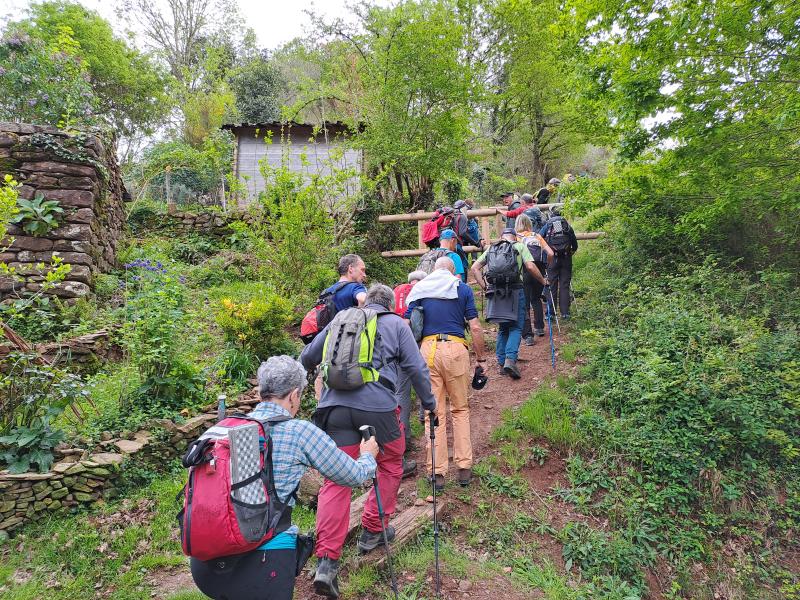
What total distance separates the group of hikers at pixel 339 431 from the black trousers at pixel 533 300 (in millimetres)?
801

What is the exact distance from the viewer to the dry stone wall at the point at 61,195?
7566mm

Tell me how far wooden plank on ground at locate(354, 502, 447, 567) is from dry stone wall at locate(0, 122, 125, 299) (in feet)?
21.3

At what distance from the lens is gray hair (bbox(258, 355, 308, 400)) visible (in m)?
2.47

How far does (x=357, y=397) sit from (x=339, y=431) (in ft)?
0.94

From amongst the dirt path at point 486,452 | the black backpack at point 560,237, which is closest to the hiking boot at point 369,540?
the dirt path at point 486,452

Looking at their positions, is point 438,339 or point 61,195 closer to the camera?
point 438,339

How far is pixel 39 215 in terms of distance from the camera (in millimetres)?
7746

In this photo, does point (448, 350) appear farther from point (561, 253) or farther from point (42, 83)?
point (42, 83)

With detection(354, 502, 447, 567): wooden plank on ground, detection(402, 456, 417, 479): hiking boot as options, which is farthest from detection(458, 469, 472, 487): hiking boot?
detection(402, 456, 417, 479): hiking boot

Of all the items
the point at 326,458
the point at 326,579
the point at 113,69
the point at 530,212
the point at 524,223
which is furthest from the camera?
the point at 113,69

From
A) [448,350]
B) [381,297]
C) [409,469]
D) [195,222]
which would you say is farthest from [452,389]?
[195,222]

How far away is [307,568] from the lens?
3.79 m

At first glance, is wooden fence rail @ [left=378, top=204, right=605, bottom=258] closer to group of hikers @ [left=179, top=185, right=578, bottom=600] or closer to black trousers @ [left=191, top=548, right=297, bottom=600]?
group of hikers @ [left=179, top=185, right=578, bottom=600]

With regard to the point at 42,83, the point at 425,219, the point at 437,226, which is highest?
the point at 42,83
